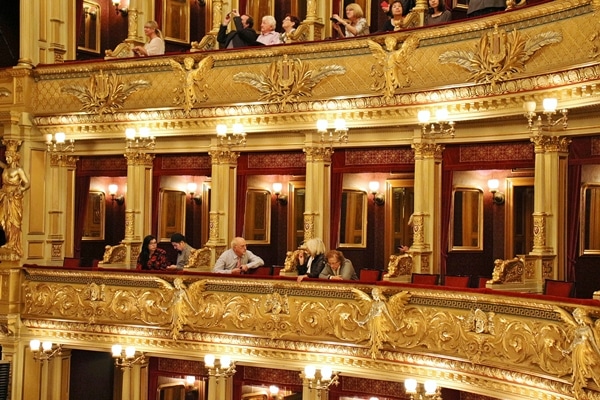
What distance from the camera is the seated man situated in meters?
15.4

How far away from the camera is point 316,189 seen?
16.4 metres

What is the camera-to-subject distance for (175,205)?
19.0 meters

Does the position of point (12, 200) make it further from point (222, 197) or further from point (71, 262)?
point (222, 197)

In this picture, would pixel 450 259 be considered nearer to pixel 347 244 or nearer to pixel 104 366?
pixel 347 244

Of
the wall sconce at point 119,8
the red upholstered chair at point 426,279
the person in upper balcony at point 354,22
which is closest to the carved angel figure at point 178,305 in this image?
the red upholstered chair at point 426,279

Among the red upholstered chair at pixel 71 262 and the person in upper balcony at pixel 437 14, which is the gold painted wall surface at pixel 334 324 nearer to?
the red upholstered chair at pixel 71 262

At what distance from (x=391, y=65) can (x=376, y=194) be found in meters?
2.83

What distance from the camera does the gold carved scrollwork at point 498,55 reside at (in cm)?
1309

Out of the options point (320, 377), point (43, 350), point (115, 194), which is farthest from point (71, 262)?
point (320, 377)

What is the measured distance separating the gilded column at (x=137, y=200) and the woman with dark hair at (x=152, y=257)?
1434 millimetres

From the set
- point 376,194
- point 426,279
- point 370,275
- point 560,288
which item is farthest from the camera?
point 376,194

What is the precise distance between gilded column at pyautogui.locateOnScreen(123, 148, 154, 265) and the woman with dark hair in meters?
1.43

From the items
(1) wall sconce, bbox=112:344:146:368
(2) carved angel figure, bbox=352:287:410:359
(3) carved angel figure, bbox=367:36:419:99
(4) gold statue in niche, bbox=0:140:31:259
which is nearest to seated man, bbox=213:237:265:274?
(1) wall sconce, bbox=112:344:146:368

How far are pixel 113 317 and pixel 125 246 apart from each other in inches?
64.4
